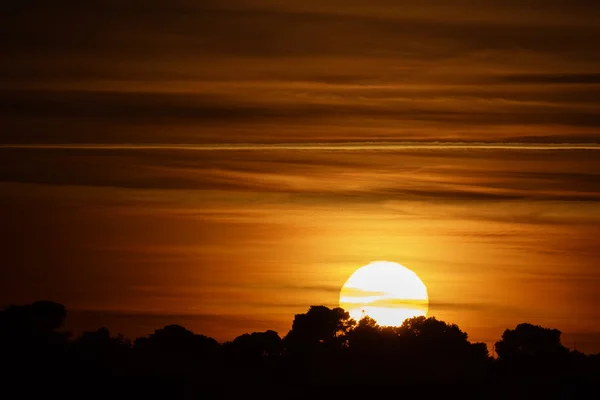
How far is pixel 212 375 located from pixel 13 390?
54.2 ft

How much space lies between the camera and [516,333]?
138 meters

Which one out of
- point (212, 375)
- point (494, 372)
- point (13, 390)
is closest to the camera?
point (13, 390)

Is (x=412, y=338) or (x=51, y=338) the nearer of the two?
(x=51, y=338)

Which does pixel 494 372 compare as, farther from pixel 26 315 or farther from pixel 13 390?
pixel 13 390

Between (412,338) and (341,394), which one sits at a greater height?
(412,338)

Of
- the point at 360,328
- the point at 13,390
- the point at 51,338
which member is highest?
the point at 360,328

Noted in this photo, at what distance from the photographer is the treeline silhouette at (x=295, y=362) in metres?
87.4

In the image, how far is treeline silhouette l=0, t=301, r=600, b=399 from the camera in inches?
3440

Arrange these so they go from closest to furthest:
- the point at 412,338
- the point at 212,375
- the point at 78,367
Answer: the point at 78,367 → the point at 212,375 → the point at 412,338

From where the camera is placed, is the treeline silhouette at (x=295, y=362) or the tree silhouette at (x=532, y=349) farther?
the tree silhouette at (x=532, y=349)

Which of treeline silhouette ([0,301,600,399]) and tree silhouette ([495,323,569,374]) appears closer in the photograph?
treeline silhouette ([0,301,600,399])

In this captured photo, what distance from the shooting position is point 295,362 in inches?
4520

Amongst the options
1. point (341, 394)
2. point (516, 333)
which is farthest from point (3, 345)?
point (516, 333)

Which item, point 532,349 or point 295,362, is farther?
point 532,349
